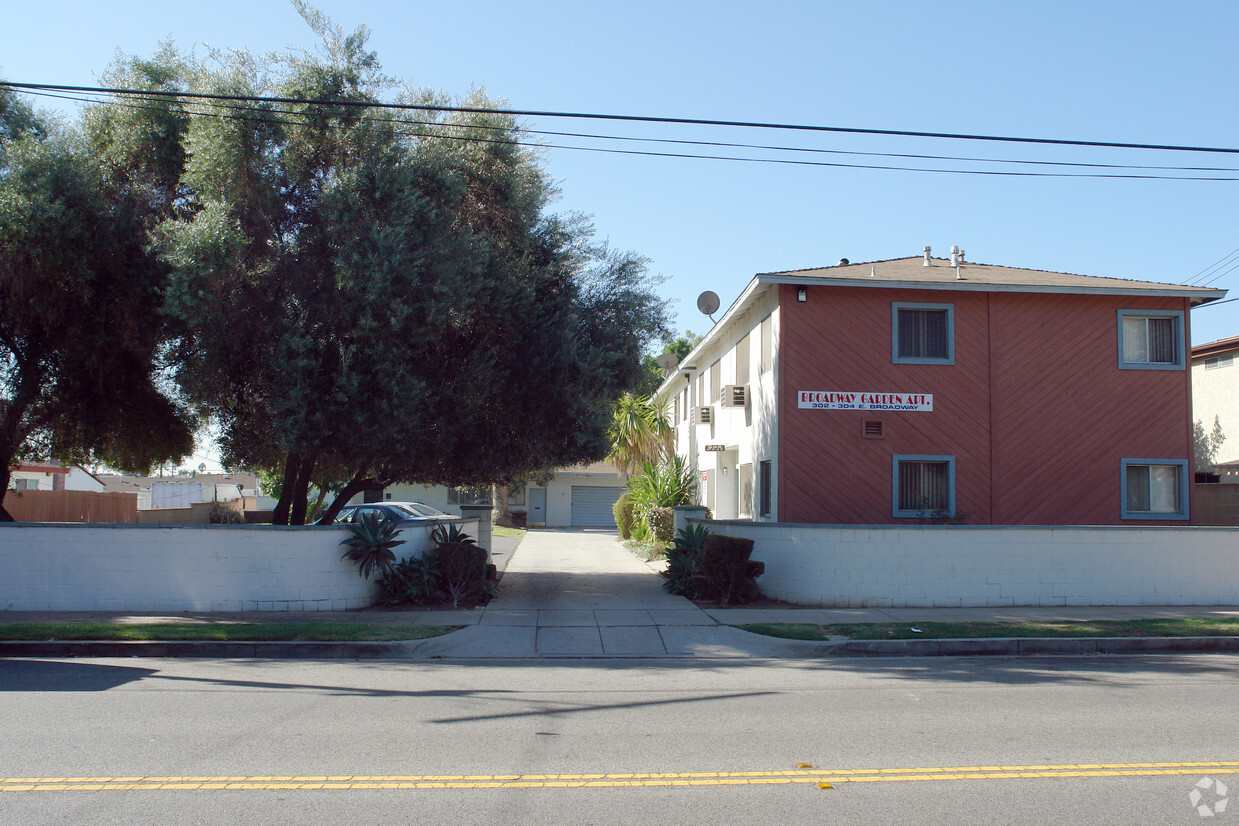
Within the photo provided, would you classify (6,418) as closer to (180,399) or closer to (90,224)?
(180,399)

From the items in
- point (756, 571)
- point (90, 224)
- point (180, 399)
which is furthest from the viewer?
point (180, 399)

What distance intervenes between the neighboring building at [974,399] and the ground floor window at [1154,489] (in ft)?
0.09

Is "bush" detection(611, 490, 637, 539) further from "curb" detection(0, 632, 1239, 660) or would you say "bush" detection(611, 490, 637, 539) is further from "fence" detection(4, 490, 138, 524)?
"curb" detection(0, 632, 1239, 660)

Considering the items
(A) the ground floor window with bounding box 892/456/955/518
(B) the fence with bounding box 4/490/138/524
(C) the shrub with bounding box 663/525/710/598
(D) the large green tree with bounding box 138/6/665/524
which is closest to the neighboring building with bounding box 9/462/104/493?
(B) the fence with bounding box 4/490/138/524

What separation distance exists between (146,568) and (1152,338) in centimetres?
1797

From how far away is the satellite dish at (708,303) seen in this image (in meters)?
21.8

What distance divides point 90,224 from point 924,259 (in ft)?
50.7

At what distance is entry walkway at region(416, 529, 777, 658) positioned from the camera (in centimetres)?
1044

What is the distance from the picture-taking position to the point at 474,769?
18.8 feet

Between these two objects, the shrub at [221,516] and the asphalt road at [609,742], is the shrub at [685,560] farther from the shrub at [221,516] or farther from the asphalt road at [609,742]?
the shrub at [221,516]

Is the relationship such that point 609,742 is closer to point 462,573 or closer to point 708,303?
point 462,573

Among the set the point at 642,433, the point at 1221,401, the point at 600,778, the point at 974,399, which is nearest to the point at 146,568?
the point at 600,778

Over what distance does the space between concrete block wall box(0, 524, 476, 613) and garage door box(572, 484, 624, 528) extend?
1004 inches

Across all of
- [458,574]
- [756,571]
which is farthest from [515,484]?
[756,571]
